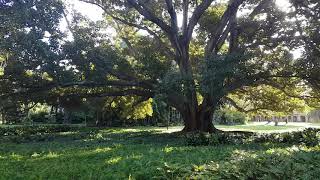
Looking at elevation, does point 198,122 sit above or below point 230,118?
below

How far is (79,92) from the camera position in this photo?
2650cm

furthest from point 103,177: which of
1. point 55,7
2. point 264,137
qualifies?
point 264,137

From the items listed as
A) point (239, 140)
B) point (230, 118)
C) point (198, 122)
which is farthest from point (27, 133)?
point (230, 118)

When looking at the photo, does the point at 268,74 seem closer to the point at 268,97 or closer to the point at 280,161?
the point at 268,97

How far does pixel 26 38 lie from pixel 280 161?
10.6 meters

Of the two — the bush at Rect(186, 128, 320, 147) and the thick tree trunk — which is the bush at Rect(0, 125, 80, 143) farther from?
the bush at Rect(186, 128, 320, 147)

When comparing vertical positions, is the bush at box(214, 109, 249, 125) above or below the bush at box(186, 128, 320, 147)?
above

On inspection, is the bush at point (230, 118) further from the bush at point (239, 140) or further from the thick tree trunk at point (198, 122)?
the bush at point (239, 140)

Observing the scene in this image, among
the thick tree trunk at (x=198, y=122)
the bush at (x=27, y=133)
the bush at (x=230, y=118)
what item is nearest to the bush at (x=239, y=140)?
the thick tree trunk at (x=198, y=122)

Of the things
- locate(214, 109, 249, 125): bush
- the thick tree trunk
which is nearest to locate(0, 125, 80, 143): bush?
the thick tree trunk

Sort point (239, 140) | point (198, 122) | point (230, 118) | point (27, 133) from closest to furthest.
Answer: point (239, 140) → point (198, 122) → point (27, 133) → point (230, 118)

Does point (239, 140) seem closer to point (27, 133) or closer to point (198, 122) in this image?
point (198, 122)

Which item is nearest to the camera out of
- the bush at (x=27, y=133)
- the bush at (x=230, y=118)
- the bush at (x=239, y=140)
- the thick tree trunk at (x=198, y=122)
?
the bush at (x=239, y=140)

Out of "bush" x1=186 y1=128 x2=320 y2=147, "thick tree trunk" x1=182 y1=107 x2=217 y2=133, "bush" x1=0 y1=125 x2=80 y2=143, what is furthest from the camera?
"thick tree trunk" x1=182 y1=107 x2=217 y2=133
